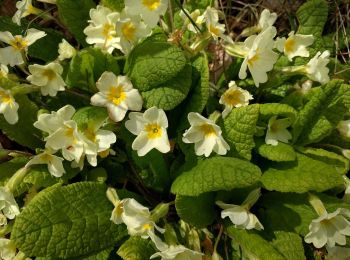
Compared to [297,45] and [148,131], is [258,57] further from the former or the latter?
[148,131]

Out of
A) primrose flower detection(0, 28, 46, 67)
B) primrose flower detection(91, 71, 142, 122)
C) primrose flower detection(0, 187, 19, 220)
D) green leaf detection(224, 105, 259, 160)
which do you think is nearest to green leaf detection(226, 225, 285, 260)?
green leaf detection(224, 105, 259, 160)

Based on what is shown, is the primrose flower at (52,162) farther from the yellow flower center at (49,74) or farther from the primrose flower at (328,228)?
the primrose flower at (328,228)

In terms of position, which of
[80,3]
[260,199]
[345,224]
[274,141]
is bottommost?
[260,199]

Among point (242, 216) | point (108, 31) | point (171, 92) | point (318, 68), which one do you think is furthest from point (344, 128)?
point (108, 31)

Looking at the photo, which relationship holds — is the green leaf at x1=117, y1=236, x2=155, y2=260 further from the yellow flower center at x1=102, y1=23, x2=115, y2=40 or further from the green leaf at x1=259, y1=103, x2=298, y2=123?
the yellow flower center at x1=102, y1=23, x2=115, y2=40

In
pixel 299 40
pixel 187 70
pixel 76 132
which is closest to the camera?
pixel 76 132

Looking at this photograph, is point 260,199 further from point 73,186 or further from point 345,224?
point 73,186

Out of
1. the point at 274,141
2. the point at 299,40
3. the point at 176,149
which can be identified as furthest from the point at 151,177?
the point at 299,40
